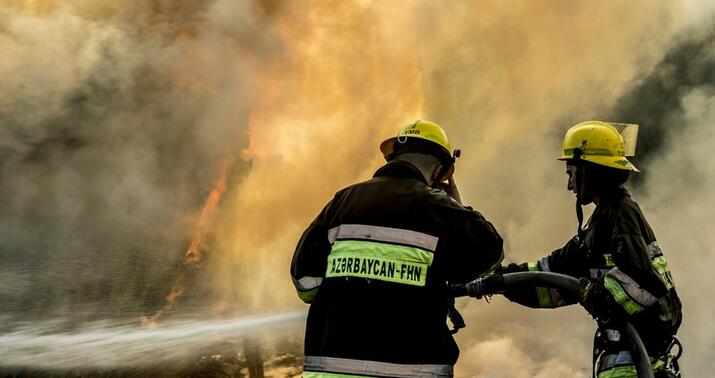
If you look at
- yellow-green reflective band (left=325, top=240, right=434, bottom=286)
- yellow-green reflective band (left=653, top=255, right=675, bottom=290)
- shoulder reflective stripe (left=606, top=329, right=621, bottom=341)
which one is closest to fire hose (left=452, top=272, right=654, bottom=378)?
shoulder reflective stripe (left=606, top=329, right=621, bottom=341)

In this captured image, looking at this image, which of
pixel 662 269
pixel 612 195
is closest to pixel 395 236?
pixel 612 195

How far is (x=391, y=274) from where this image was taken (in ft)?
10.7

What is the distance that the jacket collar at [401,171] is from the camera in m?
3.63

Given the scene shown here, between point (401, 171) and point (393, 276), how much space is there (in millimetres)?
707

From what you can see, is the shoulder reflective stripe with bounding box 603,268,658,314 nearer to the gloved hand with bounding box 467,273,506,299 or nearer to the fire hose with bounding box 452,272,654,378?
the fire hose with bounding box 452,272,654,378

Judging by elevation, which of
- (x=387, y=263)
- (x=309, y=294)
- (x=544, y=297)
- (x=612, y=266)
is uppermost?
(x=612, y=266)

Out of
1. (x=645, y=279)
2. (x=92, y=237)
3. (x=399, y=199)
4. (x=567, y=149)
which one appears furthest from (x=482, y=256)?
(x=92, y=237)

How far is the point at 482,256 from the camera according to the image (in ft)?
11.2

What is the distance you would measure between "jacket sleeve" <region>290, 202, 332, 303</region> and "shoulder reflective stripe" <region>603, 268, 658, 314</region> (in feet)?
6.37

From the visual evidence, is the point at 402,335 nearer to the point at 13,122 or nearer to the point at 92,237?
the point at 13,122

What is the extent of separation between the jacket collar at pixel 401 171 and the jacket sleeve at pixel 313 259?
1.38ft

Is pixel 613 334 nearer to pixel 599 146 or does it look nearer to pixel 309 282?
pixel 599 146

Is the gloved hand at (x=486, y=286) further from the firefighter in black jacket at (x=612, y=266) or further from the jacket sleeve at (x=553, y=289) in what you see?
the jacket sleeve at (x=553, y=289)

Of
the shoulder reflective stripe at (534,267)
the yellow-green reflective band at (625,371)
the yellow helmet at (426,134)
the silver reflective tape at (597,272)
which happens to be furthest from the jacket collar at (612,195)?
the yellow helmet at (426,134)
